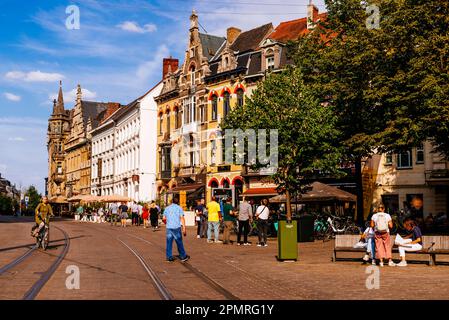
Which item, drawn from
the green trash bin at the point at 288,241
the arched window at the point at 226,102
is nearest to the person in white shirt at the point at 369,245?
the green trash bin at the point at 288,241

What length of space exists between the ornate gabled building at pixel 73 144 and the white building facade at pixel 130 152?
20.8 ft

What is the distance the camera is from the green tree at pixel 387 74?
72.8ft

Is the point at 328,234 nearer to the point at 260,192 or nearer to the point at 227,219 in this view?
the point at 227,219

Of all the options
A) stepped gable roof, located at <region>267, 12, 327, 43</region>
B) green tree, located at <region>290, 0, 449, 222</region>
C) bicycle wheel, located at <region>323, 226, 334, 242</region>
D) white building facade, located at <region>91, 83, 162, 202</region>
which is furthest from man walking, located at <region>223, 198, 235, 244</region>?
white building facade, located at <region>91, 83, 162, 202</region>

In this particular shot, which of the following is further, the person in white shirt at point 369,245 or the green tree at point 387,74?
the green tree at point 387,74

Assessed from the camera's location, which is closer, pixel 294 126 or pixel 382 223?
pixel 382 223

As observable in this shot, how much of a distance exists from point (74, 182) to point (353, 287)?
85301 mm

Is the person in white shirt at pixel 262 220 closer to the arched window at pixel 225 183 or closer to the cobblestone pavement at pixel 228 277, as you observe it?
the cobblestone pavement at pixel 228 277

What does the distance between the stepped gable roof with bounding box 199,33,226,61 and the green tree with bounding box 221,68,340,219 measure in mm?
27195

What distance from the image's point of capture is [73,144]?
9425cm

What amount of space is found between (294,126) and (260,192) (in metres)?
17.9

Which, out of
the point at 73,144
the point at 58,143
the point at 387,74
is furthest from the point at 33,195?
the point at 387,74
